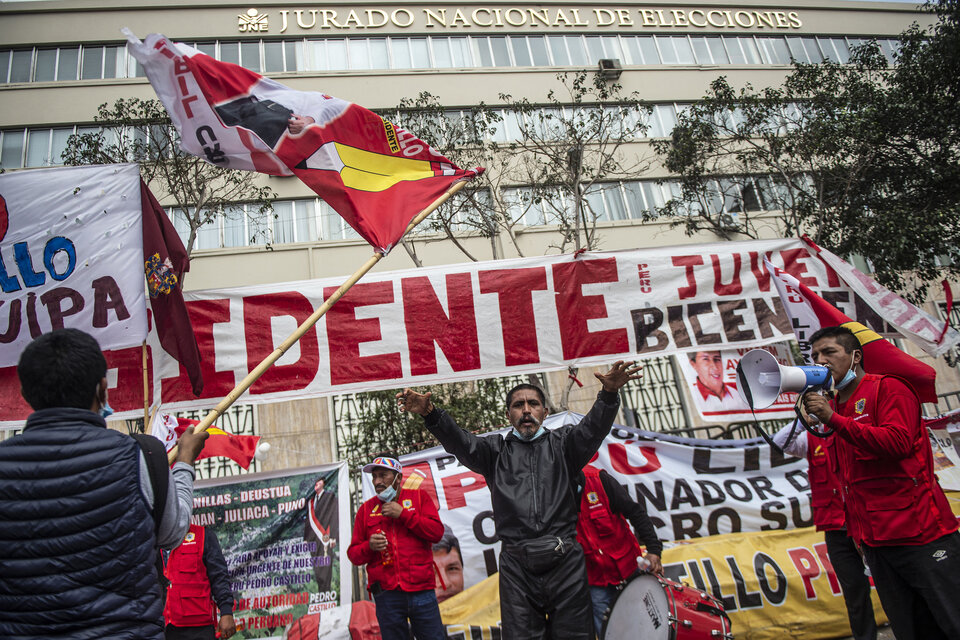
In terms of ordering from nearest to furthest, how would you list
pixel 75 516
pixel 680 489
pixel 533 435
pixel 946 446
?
pixel 75 516, pixel 533 435, pixel 680 489, pixel 946 446

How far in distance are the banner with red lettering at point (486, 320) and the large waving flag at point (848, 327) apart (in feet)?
1.24

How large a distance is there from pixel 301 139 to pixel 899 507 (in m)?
4.07

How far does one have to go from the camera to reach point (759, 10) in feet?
67.9

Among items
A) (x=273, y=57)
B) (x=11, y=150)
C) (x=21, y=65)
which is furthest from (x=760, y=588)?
(x=21, y=65)

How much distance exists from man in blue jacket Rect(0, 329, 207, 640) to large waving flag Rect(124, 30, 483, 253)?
218 cm

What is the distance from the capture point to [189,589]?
200 inches

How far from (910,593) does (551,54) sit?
18.1 meters

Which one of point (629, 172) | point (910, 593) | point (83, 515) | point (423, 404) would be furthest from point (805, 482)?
point (629, 172)

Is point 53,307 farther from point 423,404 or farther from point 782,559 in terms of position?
point 782,559

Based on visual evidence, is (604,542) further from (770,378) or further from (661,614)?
(770,378)

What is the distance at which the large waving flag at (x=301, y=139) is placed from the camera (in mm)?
4051

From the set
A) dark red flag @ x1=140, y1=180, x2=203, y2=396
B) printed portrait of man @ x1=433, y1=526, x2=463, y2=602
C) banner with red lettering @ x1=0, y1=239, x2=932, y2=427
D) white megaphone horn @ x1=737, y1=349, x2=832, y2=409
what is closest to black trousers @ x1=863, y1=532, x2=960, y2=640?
white megaphone horn @ x1=737, y1=349, x2=832, y2=409

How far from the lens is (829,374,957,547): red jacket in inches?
123

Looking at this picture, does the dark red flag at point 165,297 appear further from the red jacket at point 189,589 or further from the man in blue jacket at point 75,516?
the man in blue jacket at point 75,516
